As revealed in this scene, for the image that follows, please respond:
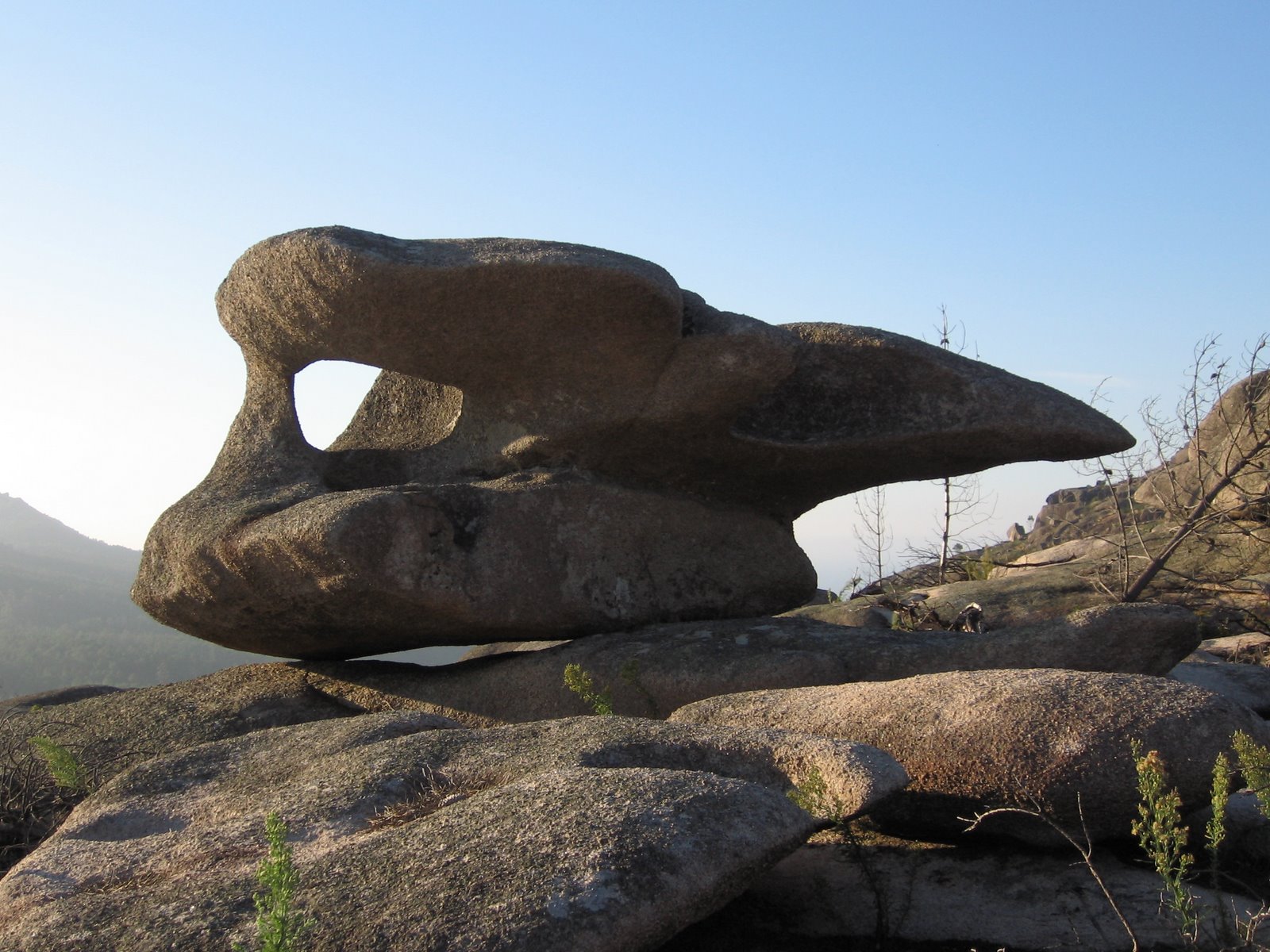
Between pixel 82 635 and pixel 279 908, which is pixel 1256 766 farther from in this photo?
pixel 82 635

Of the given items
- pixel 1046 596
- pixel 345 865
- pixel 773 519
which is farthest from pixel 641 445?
pixel 1046 596

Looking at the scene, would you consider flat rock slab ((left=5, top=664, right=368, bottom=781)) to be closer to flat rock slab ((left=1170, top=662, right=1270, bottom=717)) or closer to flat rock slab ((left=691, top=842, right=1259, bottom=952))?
flat rock slab ((left=691, top=842, right=1259, bottom=952))

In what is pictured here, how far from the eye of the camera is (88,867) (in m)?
3.41

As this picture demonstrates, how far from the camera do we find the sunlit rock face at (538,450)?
6164mm

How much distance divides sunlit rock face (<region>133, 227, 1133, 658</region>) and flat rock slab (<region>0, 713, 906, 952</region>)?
2076 millimetres

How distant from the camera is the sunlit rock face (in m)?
6.16

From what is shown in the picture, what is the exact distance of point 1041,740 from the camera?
12.5 ft

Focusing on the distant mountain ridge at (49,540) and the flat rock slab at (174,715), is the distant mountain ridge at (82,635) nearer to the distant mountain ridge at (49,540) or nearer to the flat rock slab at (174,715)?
the distant mountain ridge at (49,540)

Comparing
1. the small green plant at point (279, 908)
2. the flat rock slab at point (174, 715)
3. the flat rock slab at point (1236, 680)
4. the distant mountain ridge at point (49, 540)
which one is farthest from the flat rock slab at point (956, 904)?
the distant mountain ridge at point (49, 540)

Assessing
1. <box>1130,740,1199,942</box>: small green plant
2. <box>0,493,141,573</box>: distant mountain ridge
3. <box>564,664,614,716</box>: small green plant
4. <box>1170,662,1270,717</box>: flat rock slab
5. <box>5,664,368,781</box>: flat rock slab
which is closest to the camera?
<box>1130,740,1199,942</box>: small green plant

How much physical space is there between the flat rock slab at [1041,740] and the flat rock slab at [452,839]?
501 millimetres

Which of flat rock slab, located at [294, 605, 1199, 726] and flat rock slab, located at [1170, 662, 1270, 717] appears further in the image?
flat rock slab, located at [1170, 662, 1270, 717]

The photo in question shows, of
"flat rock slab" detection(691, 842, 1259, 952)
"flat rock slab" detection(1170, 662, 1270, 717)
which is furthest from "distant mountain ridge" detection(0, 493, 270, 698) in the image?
"flat rock slab" detection(691, 842, 1259, 952)

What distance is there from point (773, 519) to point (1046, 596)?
3.82m
